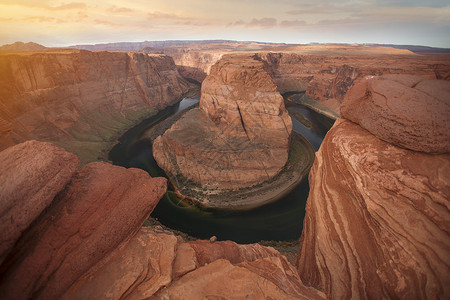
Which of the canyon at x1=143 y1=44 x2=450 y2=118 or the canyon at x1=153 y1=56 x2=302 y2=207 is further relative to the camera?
the canyon at x1=143 y1=44 x2=450 y2=118

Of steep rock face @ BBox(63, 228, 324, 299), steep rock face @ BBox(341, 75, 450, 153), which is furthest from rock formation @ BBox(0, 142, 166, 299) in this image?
steep rock face @ BBox(341, 75, 450, 153)

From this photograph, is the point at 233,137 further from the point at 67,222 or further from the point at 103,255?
the point at 67,222

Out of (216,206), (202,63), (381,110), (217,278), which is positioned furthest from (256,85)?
(202,63)

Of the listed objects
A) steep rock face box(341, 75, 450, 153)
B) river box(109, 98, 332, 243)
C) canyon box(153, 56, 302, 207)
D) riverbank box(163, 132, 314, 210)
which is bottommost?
river box(109, 98, 332, 243)

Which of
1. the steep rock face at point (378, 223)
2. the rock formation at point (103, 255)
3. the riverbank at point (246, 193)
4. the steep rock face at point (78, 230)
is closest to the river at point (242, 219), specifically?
the riverbank at point (246, 193)

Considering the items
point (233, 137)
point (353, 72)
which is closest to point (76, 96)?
point (233, 137)

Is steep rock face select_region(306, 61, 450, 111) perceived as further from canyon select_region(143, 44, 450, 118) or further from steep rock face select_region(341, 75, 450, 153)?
steep rock face select_region(341, 75, 450, 153)

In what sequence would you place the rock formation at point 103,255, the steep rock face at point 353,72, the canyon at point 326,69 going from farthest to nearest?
the canyon at point 326,69 < the steep rock face at point 353,72 < the rock formation at point 103,255

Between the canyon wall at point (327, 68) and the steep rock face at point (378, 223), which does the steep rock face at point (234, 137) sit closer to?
the steep rock face at point (378, 223)
